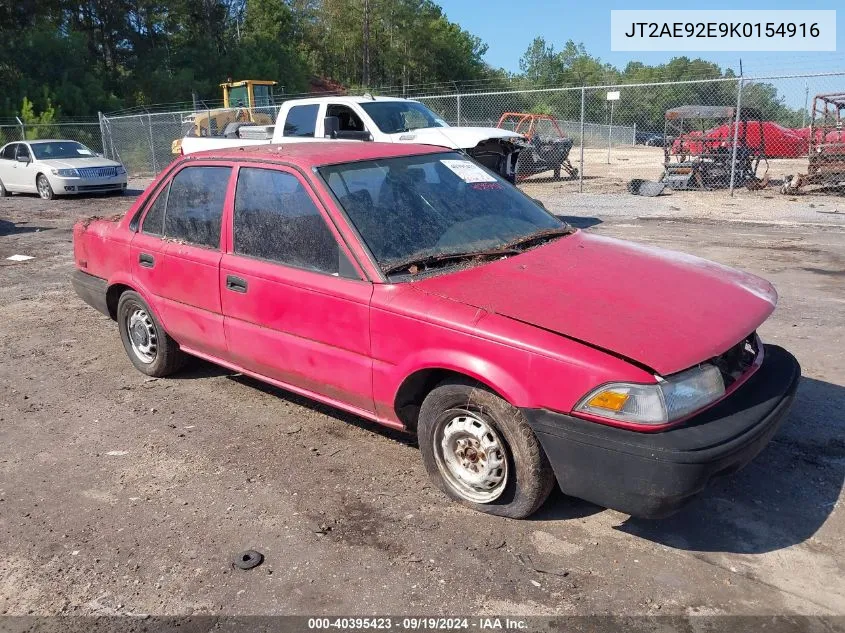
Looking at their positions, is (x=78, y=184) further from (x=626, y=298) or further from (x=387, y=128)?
(x=626, y=298)

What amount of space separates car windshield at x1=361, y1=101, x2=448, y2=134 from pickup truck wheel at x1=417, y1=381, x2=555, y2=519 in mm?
8505

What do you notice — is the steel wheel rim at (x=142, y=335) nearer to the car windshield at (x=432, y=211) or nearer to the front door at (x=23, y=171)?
the car windshield at (x=432, y=211)

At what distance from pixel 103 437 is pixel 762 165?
Answer: 24.4 metres

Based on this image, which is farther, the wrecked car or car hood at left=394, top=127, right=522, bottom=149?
the wrecked car

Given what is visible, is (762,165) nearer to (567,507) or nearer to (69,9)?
(567,507)

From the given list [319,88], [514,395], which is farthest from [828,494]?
[319,88]

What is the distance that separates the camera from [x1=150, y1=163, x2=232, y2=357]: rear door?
14.2ft

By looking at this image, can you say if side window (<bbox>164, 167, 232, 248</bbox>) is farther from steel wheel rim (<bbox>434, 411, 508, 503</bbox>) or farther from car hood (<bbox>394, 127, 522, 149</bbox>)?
car hood (<bbox>394, 127, 522, 149</bbox>)

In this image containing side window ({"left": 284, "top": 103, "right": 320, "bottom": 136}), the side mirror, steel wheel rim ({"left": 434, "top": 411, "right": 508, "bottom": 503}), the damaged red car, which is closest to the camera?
the damaged red car

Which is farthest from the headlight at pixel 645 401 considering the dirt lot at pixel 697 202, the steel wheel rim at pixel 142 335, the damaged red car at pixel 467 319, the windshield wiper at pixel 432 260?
the dirt lot at pixel 697 202

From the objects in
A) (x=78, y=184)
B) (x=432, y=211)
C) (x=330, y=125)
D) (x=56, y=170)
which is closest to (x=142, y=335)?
(x=432, y=211)

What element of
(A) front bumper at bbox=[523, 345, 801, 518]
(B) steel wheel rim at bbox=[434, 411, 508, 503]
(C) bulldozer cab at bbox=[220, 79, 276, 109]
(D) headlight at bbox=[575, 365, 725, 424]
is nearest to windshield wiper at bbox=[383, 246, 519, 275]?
→ (B) steel wheel rim at bbox=[434, 411, 508, 503]

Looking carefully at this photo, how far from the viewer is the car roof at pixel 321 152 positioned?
13.2 feet

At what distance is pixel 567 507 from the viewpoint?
3402mm
